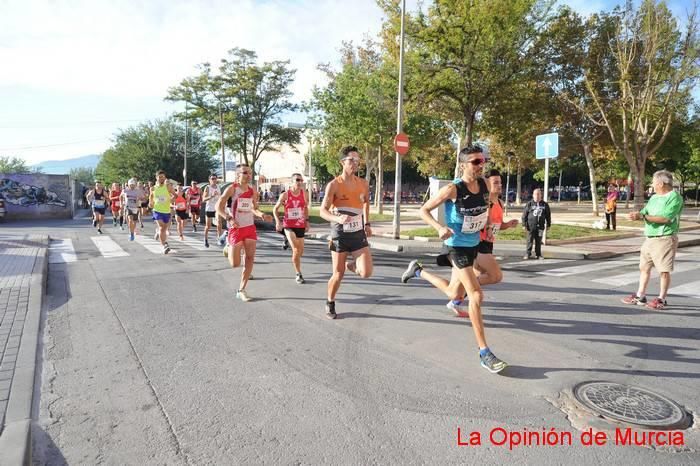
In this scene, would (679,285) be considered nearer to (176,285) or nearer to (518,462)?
(518,462)

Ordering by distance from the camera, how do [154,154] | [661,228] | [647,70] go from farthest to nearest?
[154,154], [647,70], [661,228]

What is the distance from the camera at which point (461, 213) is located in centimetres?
435

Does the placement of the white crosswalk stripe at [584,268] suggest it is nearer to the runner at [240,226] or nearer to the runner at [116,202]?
the runner at [240,226]

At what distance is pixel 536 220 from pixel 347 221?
22.9ft

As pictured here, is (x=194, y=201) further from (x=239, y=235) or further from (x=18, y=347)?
(x=18, y=347)

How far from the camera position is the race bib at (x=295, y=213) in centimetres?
792

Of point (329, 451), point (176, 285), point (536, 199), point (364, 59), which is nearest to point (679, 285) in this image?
point (536, 199)

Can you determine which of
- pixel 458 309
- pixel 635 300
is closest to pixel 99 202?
pixel 458 309

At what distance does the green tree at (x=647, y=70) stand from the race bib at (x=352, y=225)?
69.6 ft

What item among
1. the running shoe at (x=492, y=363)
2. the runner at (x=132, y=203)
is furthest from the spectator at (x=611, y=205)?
the runner at (x=132, y=203)

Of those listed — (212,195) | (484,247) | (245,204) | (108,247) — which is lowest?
(108,247)

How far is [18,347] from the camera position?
438 cm

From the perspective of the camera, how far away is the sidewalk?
2766 millimetres

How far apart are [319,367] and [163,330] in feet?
6.82
